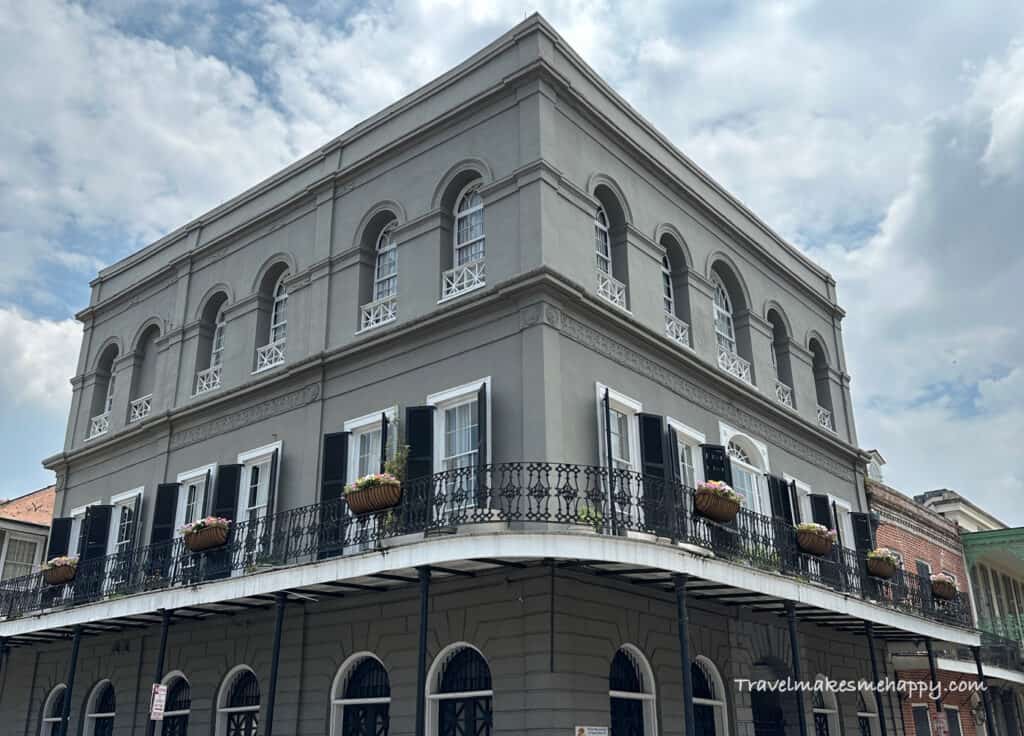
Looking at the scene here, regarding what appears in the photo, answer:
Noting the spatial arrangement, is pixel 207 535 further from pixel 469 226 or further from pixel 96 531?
pixel 469 226

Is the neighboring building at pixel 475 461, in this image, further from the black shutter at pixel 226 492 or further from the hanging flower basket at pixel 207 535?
the hanging flower basket at pixel 207 535

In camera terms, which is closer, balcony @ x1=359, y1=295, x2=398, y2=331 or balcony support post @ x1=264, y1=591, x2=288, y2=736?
balcony support post @ x1=264, y1=591, x2=288, y2=736

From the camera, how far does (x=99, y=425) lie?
21.4m

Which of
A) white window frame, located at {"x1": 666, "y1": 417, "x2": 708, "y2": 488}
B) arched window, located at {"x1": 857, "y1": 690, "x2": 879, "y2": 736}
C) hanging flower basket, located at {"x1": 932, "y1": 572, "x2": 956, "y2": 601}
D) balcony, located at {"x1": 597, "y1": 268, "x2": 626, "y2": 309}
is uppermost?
balcony, located at {"x1": 597, "y1": 268, "x2": 626, "y2": 309}

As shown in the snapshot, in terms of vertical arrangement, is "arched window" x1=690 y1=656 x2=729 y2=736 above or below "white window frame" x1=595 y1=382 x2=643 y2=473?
below

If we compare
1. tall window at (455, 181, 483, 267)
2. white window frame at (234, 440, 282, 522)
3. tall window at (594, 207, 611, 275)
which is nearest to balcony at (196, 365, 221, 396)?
white window frame at (234, 440, 282, 522)

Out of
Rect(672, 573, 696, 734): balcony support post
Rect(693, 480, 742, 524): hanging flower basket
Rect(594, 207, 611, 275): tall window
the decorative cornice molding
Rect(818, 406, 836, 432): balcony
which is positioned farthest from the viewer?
Rect(818, 406, 836, 432): balcony

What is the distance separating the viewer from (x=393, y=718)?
12852 mm

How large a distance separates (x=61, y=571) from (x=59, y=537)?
3118 mm

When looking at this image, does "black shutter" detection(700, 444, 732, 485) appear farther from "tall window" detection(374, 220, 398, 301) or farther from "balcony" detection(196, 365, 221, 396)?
"balcony" detection(196, 365, 221, 396)

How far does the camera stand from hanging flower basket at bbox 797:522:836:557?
14.7m

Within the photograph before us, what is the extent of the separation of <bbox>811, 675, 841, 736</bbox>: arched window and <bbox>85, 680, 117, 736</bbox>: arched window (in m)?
13.2

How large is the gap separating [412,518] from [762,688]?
6.63 m

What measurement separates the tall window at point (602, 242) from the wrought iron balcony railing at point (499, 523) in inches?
159
